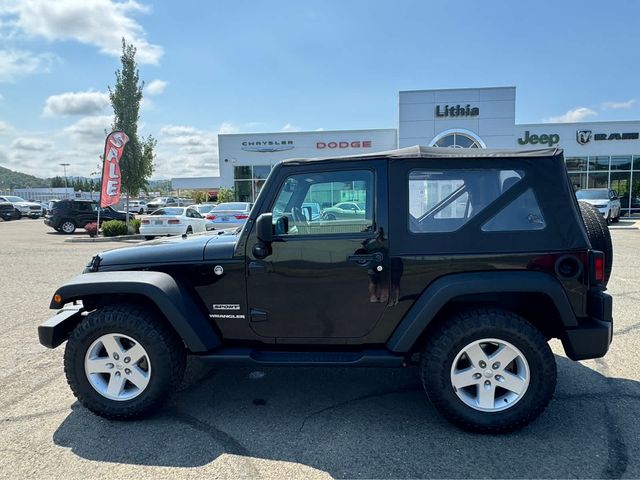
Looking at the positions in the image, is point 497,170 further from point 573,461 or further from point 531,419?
point 573,461

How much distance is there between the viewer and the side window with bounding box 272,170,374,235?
3.04m

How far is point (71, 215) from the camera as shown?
66.3 ft

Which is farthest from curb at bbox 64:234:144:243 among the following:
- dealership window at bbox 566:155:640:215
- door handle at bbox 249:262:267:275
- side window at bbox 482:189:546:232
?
dealership window at bbox 566:155:640:215

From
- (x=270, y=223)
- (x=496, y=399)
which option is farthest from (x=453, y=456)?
(x=270, y=223)

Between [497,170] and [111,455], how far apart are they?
322 cm

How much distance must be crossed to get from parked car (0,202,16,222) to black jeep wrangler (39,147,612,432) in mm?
35385

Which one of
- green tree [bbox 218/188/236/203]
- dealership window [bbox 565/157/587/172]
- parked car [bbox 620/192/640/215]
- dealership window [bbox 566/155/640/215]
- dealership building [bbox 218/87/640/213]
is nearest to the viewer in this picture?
dealership building [bbox 218/87/640/213]

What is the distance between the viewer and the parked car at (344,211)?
3.04 m

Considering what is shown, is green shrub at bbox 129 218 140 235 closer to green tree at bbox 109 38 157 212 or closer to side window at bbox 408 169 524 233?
green tree at bbox 109 38 157 212

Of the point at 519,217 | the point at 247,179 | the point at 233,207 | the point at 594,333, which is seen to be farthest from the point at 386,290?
the point at 247,179

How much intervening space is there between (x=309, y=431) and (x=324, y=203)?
1618 mm

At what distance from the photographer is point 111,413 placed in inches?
121

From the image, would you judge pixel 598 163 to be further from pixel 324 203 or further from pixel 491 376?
pixel 324 203

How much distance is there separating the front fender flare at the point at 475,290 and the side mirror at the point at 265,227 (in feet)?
3.70
